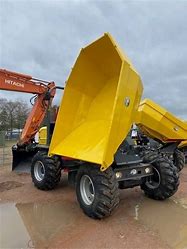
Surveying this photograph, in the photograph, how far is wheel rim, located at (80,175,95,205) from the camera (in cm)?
552

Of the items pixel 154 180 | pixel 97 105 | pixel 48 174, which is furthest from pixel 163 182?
pixel 48 174

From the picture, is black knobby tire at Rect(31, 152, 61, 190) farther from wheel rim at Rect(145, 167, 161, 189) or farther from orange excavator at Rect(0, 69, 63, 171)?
orange excavator at Rect(0, 69, 63, 171)

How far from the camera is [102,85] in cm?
640

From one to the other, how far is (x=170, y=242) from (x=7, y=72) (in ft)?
22.9

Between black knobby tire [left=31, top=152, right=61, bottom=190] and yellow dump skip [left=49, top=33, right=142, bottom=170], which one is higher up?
yellow dump skip [left=49, top=33, right=142, bottom=170]

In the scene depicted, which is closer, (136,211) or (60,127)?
(136,211)

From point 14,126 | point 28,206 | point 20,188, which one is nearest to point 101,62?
point 28,206

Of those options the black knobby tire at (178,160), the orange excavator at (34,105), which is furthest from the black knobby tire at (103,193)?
the black knobby tire at (178,160)

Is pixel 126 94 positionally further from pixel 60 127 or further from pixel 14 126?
pixel 14 126

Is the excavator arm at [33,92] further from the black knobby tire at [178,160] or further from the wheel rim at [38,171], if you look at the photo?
the black knobby tire at [178,160]

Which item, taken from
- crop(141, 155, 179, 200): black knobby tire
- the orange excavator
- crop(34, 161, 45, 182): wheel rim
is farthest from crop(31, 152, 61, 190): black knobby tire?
the orange excavator

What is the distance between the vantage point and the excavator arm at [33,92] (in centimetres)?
926

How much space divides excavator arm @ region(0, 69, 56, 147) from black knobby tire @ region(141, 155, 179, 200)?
486 cm

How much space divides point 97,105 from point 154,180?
2.12m
